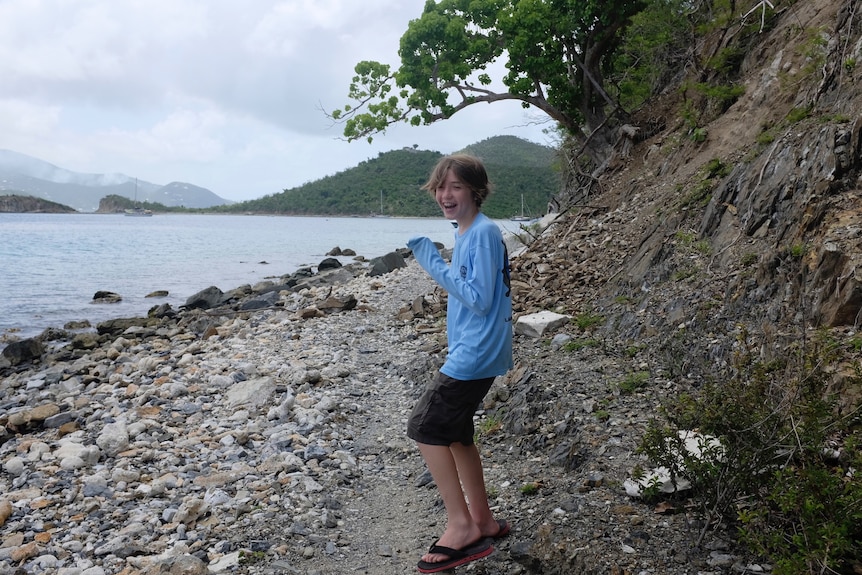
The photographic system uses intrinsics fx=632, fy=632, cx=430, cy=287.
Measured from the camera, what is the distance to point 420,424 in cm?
341

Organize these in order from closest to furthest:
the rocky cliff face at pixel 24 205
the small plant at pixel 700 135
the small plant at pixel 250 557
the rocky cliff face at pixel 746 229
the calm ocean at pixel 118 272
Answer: the small plant at pixel 250 557, the rocky cliff face at pixel 746 229, the small plant at pixel 700 135, the calm ocean at pixel 118 272, the rocky cliff face at pixel 24 205

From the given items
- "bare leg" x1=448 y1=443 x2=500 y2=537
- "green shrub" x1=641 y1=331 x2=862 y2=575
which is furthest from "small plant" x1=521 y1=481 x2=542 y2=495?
"green shrub" x1=641 y1=331 x2=862 y2=575

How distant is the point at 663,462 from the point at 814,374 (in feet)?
2.83

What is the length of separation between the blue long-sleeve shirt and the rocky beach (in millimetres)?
1129

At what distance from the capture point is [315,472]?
526cm

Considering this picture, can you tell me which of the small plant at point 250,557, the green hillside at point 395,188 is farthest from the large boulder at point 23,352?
the green hillside at point 395,188

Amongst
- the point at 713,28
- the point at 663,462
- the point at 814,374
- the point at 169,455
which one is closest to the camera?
the point at 814,374

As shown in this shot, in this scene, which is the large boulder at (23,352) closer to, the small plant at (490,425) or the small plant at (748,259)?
the small plant at (490,425)

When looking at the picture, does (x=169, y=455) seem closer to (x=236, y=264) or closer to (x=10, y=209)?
(x=236, y=264)

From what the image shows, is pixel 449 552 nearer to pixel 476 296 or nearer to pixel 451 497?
pixel 451 497

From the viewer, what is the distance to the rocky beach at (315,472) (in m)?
3.68

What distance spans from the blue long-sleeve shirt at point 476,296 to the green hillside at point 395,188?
95.3 feet

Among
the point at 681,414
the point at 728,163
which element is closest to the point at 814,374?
the point at 681,414

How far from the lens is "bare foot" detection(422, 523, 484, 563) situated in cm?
349
